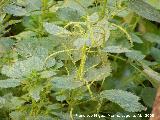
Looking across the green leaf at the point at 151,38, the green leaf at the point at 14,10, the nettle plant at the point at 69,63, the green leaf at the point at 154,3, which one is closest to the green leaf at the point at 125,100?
the nettle plant at the point at 69,63

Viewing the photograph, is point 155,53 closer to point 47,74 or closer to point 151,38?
point 151,38

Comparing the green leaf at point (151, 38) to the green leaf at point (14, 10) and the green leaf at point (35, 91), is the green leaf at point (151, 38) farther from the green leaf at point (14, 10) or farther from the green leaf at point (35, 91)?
the green leaf at point (35, 91)

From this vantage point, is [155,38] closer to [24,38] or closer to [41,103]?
[24,38]

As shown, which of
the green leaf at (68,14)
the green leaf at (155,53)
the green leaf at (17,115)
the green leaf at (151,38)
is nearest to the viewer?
the green leaf at (17,115)

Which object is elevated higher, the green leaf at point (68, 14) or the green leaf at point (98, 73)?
the green leaf at point (68, 14)

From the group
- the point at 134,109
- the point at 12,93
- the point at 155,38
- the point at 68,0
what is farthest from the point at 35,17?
the point at 134,109

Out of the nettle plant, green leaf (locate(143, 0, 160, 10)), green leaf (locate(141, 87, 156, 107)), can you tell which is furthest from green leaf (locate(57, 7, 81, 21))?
green leaf (locate(141, 87, 156, 107))

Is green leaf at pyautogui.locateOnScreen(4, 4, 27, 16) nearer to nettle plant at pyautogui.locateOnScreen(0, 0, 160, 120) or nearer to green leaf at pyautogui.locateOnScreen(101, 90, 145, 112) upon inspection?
nettle plant at pyautogui.locateOnScreen(0, 0, 160, 120)
